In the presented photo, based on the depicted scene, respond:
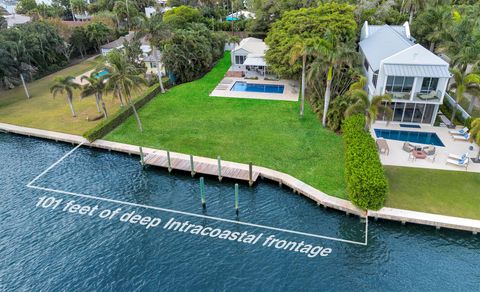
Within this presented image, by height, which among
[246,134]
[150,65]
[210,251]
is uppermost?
[150,65]

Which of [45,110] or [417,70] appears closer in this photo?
[417,70]

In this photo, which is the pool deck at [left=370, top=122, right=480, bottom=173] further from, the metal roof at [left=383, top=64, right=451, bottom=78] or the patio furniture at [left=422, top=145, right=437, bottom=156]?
the metal roof at [left=383, top=64, right=451, bottom=78]

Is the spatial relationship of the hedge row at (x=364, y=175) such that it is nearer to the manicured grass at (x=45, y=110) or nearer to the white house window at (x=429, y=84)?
the white house window at (x=429, y=84)

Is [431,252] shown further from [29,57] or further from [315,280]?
[29,57]

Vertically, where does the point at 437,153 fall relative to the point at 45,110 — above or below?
below

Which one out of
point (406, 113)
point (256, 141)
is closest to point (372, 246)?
point (256, 141)

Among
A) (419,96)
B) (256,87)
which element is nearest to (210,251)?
(419,96)

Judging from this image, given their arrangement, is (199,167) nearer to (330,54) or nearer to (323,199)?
(323,199)
